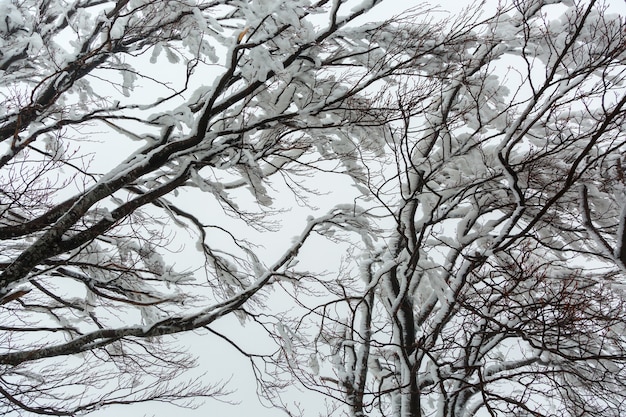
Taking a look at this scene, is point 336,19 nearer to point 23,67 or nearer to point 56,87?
point 56,87

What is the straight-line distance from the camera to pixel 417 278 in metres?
6.54

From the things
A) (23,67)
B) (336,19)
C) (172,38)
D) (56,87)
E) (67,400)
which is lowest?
(67,400)

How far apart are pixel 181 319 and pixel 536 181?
448 cm

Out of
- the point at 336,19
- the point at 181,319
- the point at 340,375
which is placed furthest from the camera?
the point at 340,375

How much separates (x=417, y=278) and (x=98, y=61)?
5679mm

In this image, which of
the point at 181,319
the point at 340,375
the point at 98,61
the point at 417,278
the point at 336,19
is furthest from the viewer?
the point at 340,375

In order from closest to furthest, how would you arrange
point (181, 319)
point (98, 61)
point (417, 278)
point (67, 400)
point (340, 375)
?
point (181, 319) < point (67, 400) < point (98, 61) < point (417, 278) < point (340, 375)

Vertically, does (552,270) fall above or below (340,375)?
above

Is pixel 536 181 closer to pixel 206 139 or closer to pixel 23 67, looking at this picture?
pixel 206 139

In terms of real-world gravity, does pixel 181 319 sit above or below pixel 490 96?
below

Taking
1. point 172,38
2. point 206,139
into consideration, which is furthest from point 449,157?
point 172,38

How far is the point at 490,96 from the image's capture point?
16.3 feet

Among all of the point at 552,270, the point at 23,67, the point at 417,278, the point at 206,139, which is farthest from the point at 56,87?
the point at 552,270

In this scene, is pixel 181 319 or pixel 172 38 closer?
pixel 181 319
